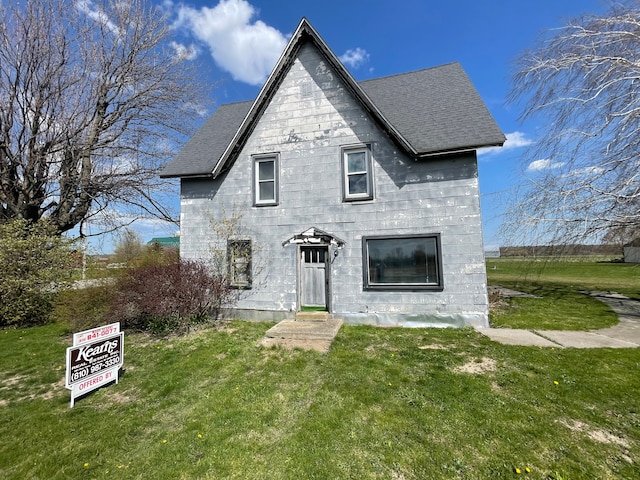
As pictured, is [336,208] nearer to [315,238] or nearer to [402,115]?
[315,238]

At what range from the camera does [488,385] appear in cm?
530

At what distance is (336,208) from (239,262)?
4036 millimetres

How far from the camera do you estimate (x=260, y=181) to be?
10.9 meters

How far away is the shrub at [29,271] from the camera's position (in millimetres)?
10402

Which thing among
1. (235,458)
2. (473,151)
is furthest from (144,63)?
(235,458)

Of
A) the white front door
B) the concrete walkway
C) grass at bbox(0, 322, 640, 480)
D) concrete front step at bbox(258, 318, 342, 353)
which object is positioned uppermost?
the white front door

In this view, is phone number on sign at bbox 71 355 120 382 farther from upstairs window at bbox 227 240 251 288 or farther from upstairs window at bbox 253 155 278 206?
upstairs window at bbox 253 155 278 206

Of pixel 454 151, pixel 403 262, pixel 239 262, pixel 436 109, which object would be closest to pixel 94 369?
pixel 239 262

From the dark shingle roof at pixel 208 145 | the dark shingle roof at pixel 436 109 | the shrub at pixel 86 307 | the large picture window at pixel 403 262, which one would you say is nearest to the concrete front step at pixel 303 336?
the large picture window at pixel 403 262

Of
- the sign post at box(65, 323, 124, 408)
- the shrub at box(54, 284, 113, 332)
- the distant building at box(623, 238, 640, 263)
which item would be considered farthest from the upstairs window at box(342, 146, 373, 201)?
the distant building at box(623, 238, 640, 263)

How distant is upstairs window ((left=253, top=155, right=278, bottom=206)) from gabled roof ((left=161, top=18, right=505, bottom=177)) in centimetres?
100

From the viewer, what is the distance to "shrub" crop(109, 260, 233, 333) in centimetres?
892

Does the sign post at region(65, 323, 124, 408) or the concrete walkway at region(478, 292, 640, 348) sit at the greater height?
the sign post at region(65, 323, 124, 408)

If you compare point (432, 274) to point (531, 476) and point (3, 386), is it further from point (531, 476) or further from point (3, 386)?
point (3, 386)
